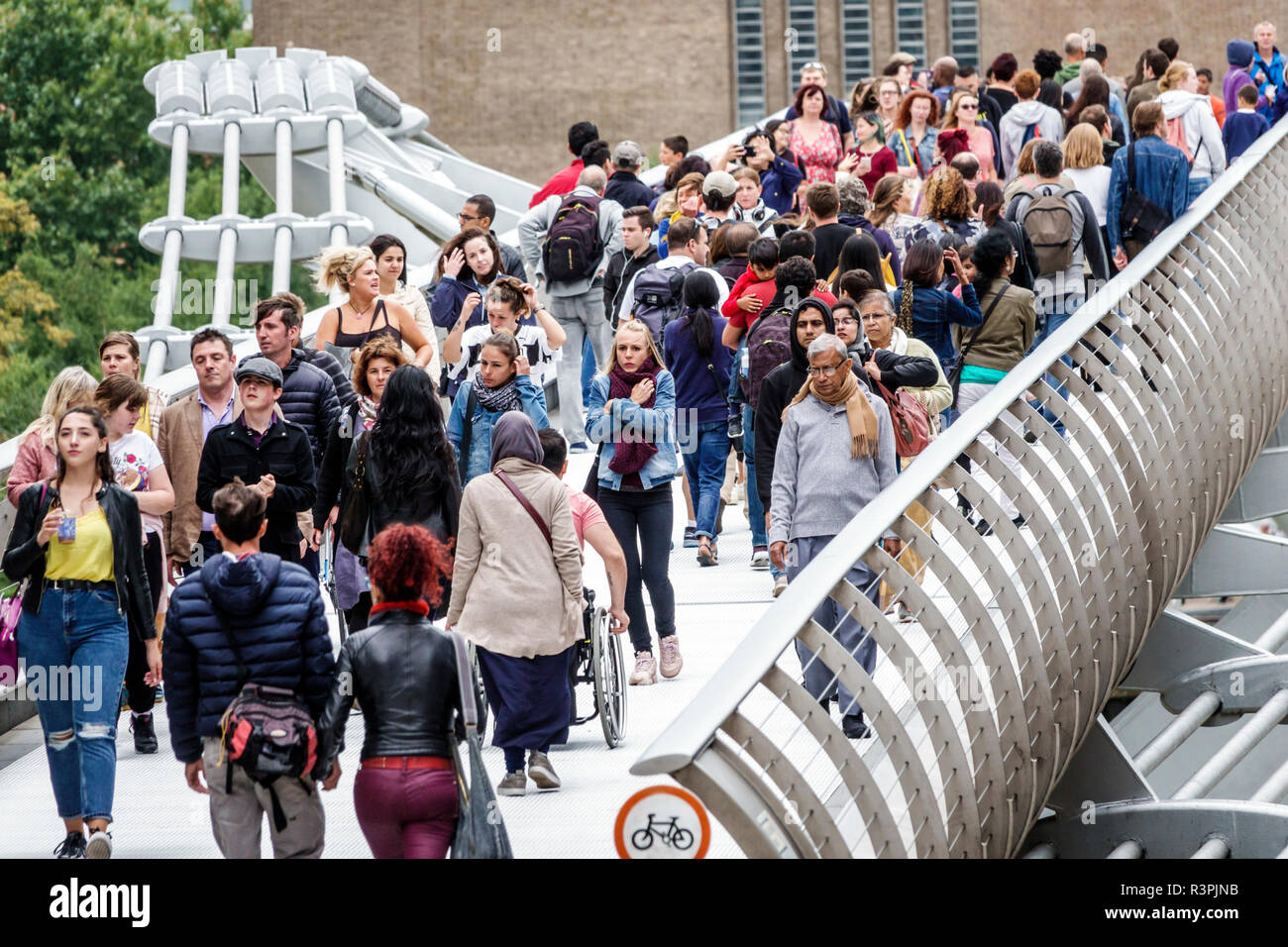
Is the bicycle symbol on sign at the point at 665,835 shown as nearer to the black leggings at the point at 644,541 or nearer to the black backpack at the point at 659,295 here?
the black leggings at the point at 644,541

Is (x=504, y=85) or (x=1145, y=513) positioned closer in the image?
(x=1145, y=513)

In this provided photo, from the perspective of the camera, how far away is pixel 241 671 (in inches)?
231

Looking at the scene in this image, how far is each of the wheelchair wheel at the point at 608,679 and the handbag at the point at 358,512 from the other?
105 centimetres

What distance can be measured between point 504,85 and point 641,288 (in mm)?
42690

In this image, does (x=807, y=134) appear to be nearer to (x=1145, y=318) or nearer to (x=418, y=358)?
(x=418, y=358)

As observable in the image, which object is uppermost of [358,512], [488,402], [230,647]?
[488,402]

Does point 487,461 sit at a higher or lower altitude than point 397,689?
higher

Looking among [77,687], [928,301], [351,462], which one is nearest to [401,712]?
[77,687]

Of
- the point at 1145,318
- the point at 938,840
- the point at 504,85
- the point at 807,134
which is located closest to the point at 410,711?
the point at 938,840

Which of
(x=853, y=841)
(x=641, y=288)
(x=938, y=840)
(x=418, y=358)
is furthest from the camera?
(x=641, y=288)

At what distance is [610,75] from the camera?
53.4 metres

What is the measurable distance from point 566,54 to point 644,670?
45.6 metres

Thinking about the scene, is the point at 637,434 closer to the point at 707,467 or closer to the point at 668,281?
the point at 707,467

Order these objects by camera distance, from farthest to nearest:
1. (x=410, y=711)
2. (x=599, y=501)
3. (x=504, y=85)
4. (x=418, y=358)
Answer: (x=504, y=85)
(x=418, y=358)
(x=599, y=501)
(x=410, y=711)
